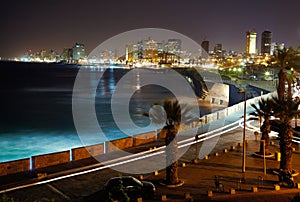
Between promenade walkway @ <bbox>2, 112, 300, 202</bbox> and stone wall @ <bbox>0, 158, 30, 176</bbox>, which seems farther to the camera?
stone wall @ <bbox>0, 158, 30, 176</bbox>

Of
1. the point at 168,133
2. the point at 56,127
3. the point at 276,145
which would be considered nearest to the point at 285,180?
the point at 168,133

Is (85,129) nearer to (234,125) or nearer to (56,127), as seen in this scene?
(56,127)

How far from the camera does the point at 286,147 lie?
15453 mm

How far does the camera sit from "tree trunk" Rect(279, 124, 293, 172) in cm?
1538

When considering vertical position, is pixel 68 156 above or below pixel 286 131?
below

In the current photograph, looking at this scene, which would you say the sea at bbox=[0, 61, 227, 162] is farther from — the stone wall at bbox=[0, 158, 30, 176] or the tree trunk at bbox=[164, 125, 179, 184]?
the tree trunk at bbox=[164, 125, 179, 184]

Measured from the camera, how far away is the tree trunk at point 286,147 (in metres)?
15.4

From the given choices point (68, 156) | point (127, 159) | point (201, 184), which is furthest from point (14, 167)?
point (201, 184)

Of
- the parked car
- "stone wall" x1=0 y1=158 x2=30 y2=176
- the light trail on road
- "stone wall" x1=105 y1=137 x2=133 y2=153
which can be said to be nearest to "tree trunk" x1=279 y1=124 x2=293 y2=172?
the parked car

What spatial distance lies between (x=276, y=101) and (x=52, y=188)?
10.7 m

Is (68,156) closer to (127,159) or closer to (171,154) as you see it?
(127,159)

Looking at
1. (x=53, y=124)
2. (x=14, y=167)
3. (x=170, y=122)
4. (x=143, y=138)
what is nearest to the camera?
(x=170, y=122)

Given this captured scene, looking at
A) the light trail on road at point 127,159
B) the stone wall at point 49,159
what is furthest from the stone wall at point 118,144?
the stone wall at point 49,159

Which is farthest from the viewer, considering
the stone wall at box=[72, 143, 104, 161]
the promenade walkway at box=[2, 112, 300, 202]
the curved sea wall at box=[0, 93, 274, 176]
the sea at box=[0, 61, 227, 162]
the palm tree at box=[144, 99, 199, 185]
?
the sea at box=[0, 61, 227, 162]
